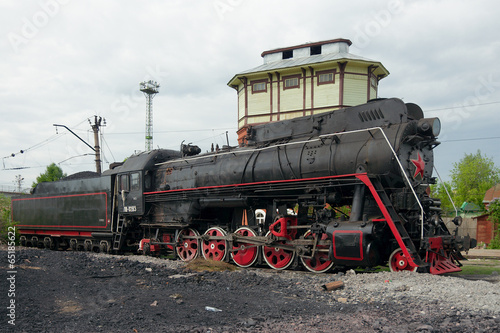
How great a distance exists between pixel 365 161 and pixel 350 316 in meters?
4.44

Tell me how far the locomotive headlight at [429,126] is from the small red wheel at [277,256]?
14.5 feet

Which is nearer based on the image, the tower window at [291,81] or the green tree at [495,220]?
the green tree at [495,220]

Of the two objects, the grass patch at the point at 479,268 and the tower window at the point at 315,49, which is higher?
the tower window at the point at 315,49

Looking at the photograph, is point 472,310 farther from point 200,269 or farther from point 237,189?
point 237,189

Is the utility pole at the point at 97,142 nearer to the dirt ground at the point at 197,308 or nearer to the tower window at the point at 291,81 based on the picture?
the tower window at the point at 291,81

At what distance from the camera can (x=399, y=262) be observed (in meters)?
8.98

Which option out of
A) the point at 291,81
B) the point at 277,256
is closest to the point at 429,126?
the point at 277,256

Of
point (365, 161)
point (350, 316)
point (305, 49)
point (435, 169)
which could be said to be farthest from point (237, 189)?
point (305, 49)

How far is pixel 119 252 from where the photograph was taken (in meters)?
16.1

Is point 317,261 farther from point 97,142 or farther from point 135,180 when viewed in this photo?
point 97,142

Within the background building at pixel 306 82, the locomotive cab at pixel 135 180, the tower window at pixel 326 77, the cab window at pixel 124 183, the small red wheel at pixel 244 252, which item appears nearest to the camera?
the small red wheel at pixel 244 252

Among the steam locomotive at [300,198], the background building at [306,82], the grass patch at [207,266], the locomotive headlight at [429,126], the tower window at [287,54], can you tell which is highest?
the tower window at [287,54]

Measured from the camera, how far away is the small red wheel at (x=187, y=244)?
1337cm

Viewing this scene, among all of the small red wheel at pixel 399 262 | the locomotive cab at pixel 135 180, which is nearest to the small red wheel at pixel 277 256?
the small red wheel at pixel 399 262
